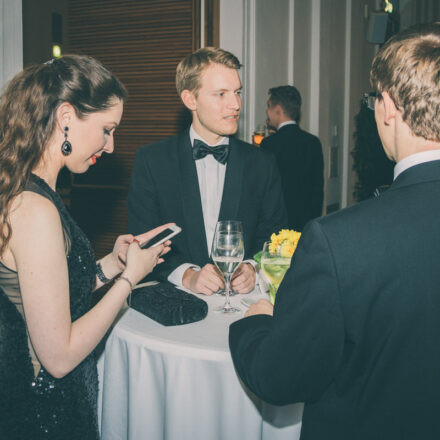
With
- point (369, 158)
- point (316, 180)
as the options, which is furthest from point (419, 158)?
point (369, 158)

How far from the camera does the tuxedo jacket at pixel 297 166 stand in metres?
4.26

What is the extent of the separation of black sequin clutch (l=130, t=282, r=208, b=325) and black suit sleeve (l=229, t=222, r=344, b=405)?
0.48 metres

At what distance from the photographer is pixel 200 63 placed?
7.29ft

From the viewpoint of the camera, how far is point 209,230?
7.37 ft

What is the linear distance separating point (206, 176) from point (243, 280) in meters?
0.74

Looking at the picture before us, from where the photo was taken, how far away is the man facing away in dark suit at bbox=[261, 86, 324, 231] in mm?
4258

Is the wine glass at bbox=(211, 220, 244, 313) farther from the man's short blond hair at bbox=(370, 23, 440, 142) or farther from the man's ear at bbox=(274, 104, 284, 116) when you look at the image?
the man's ear at bbox=(274, 104, 284, 116)

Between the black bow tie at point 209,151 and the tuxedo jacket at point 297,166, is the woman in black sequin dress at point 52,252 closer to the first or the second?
the black bow tie at point 209,151

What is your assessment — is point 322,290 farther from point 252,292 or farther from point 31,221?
point 252,292

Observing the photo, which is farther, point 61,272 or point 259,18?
point 259,18

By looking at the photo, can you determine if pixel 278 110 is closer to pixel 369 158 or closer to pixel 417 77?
pixel 369 158

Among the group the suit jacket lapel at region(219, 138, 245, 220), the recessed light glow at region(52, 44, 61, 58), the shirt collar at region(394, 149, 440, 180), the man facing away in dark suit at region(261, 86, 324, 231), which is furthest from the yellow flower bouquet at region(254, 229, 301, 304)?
the recessed light glow at region(52, 44, 61, 58)

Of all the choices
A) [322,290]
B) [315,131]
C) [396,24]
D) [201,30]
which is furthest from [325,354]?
[396,24]

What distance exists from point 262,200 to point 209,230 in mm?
299
